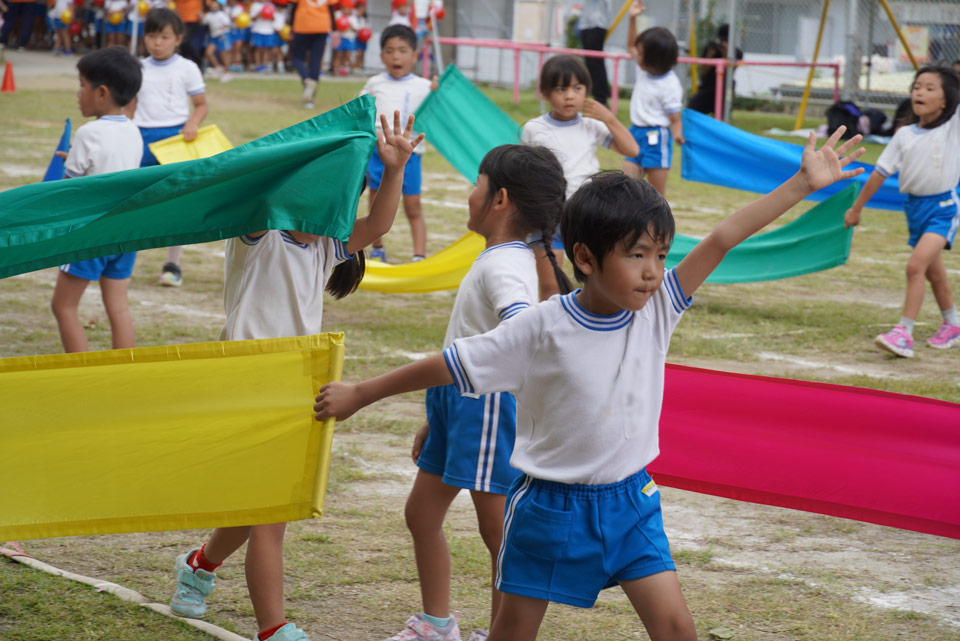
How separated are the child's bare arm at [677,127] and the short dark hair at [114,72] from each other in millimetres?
4378

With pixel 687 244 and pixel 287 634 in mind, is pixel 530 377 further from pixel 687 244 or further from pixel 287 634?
pixel 687 244

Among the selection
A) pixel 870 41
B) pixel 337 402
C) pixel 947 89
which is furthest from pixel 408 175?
pixel 870 41

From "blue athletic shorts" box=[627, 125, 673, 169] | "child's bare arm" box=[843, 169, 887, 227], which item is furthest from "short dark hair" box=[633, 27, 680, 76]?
"child's bare arm" box=[843, 169, 887, 227]

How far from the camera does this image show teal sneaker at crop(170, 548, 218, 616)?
11.1 feet

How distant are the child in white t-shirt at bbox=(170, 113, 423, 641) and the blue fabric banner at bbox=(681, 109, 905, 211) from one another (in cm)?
535

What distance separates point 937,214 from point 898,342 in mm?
818

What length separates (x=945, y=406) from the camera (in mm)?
3344

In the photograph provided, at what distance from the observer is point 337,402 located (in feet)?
9.18

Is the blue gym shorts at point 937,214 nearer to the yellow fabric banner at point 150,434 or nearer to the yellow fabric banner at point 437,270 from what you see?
the yellow fabric banner at point 437,270

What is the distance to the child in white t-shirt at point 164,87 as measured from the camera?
7.68 meters

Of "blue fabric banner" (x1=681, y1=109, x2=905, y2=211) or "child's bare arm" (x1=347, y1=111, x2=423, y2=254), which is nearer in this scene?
"child's bare arm" (x1=347, y1=111, x2=423, y2=254)

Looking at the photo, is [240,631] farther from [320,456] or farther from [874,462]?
[874,462]

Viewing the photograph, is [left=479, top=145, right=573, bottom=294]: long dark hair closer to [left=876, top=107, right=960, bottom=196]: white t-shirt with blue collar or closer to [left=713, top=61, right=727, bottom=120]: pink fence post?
[left=876, top=107, right=960, bottom=196]: white t-shirt with blue collar

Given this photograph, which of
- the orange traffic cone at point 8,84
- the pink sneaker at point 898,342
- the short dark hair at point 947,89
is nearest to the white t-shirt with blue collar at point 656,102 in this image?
the short dark hair at point 947,89
